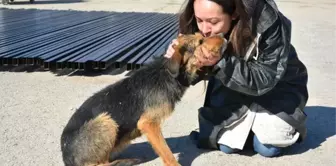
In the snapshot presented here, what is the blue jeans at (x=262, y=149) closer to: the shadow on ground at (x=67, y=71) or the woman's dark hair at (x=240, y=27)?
the woman's dark hair at (x=240, y=27)

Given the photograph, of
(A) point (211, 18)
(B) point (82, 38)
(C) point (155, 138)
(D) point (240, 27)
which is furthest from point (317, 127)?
(B) point (82, 38)

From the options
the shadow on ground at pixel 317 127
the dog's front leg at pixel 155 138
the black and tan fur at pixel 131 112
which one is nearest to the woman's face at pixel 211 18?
the black and tan fur at pixel 131 112

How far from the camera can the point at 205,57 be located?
3.09 meters

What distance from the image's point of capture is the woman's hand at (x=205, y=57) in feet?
10.1

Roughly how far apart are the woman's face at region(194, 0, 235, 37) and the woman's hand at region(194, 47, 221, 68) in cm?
26

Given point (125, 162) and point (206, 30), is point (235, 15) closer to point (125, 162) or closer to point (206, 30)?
point (206, 30)

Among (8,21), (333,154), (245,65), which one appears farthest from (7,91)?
(8,21)

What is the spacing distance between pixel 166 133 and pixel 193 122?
405 mm

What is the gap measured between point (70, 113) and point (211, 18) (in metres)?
1.99

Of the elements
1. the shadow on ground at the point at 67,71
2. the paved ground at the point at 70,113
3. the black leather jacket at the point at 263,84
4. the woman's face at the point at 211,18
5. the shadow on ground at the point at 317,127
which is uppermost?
the woman's face at the point at 211,18

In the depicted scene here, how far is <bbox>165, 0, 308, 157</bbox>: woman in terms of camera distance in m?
3.27

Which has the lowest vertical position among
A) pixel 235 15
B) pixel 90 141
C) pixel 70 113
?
pixel 70 113

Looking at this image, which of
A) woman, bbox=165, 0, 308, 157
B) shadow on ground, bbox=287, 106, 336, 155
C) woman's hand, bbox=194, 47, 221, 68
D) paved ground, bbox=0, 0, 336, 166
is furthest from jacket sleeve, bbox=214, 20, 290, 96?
shadow on ground, bbox=287, 106, 336, 155

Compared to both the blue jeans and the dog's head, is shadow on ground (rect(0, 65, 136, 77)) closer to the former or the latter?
the blue jeans
